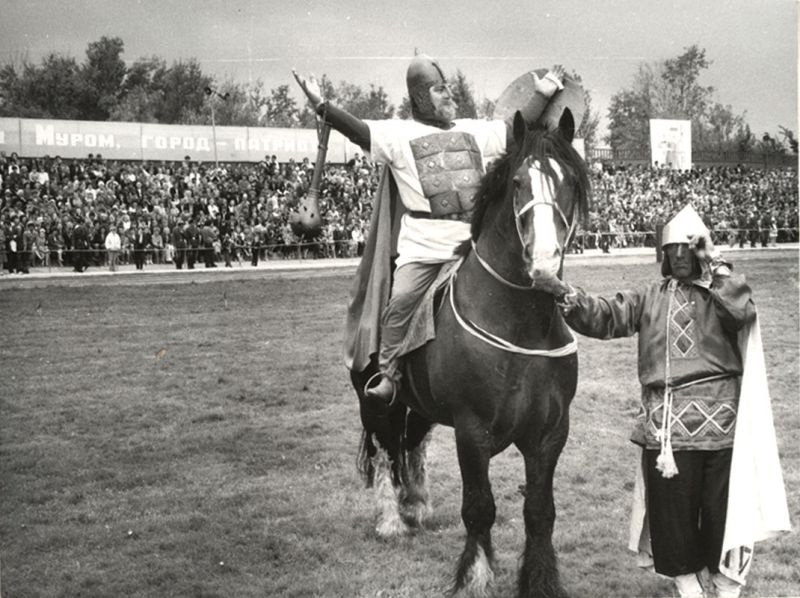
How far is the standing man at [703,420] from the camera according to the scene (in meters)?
4.57

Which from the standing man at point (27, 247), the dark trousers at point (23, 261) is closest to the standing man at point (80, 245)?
the standing man at point (27, 247)

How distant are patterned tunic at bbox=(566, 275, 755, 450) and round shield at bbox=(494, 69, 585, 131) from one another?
106cm

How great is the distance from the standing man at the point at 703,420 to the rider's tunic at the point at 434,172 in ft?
3.53

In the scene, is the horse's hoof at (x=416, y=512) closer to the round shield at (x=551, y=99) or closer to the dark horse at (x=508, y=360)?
the dark horse at (x=508, y=360)

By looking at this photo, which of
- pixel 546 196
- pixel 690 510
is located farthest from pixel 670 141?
pixel 546 196

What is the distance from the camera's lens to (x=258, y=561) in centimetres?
560

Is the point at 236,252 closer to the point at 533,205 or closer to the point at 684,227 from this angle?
the point at 684,227

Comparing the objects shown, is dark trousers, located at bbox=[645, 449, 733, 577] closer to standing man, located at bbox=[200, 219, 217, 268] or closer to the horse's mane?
the horse's mane

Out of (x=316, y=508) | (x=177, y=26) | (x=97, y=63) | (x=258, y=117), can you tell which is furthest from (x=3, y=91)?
(x=258, y=117)

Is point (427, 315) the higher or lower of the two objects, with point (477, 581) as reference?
higher

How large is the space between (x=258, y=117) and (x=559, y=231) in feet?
77.4

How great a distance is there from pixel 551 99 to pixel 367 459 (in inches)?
115

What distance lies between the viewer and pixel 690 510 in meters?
4.66

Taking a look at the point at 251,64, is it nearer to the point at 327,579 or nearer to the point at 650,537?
the point at 327,579
